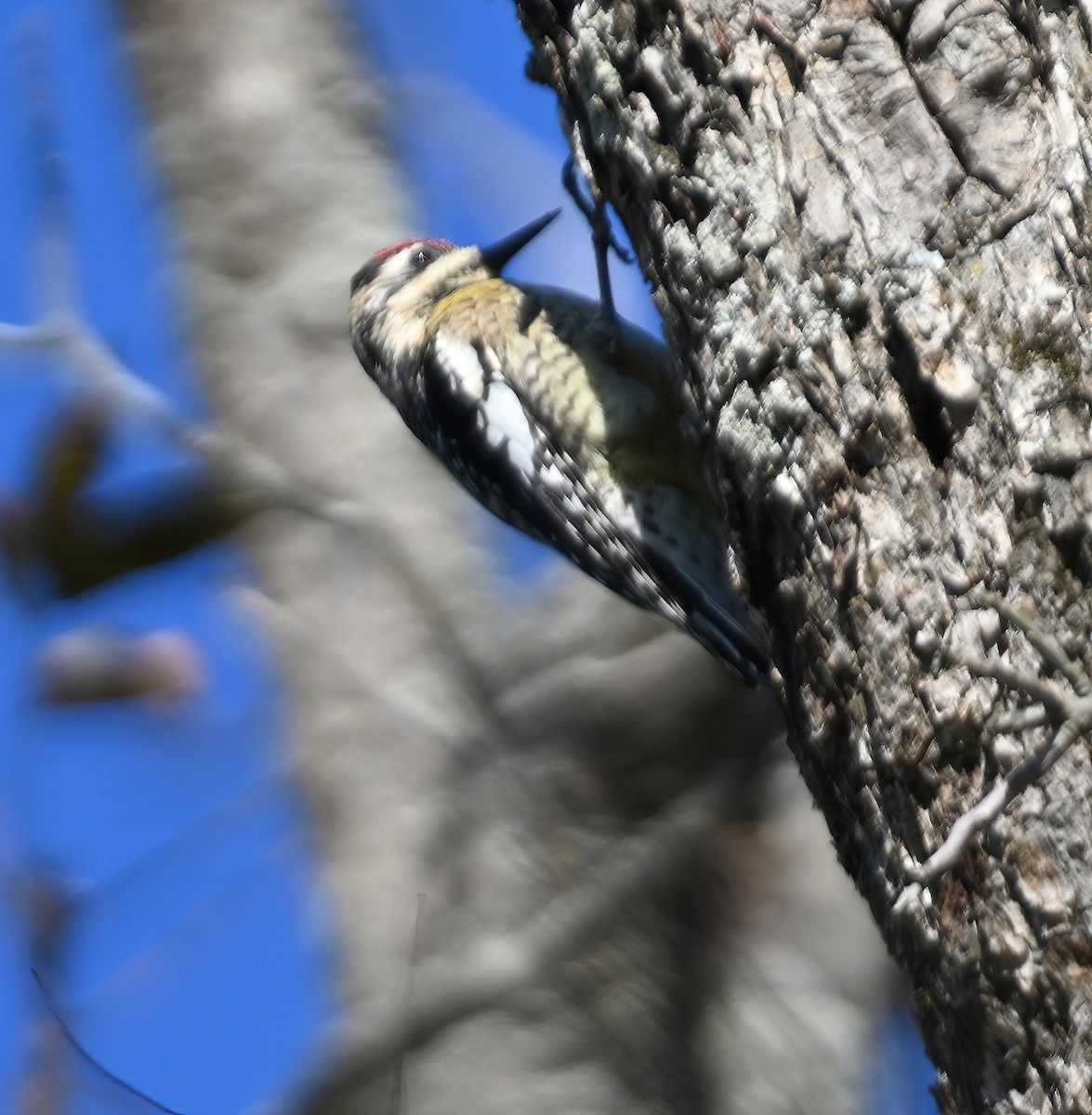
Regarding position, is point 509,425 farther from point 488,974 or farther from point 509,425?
point 488,974

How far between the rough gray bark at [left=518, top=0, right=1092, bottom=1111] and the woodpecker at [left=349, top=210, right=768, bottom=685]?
69cm

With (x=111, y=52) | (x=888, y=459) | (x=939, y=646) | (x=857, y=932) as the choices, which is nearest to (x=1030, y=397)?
(x=888, y=459)

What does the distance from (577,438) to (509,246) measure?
0.66 meters

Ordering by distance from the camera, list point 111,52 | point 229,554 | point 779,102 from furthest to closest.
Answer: point 111,52 → point 229,554 → point 779,102

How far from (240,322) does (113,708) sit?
912mm

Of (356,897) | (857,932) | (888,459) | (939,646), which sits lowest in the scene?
(857,932)

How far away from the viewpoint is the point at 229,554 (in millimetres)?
3213

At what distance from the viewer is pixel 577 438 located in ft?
8.82

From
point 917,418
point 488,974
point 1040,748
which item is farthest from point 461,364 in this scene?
point 1040,748

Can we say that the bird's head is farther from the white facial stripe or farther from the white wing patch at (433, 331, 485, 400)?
the white facial stripe

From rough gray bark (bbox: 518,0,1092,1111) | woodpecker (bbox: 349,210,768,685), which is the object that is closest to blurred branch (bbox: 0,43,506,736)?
woodpecker (bbox: 349,210,768,685)

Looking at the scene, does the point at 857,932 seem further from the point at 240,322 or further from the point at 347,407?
the point at 240,322

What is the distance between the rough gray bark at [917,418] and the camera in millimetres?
1372

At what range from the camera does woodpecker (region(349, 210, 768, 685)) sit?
2.51 meters
